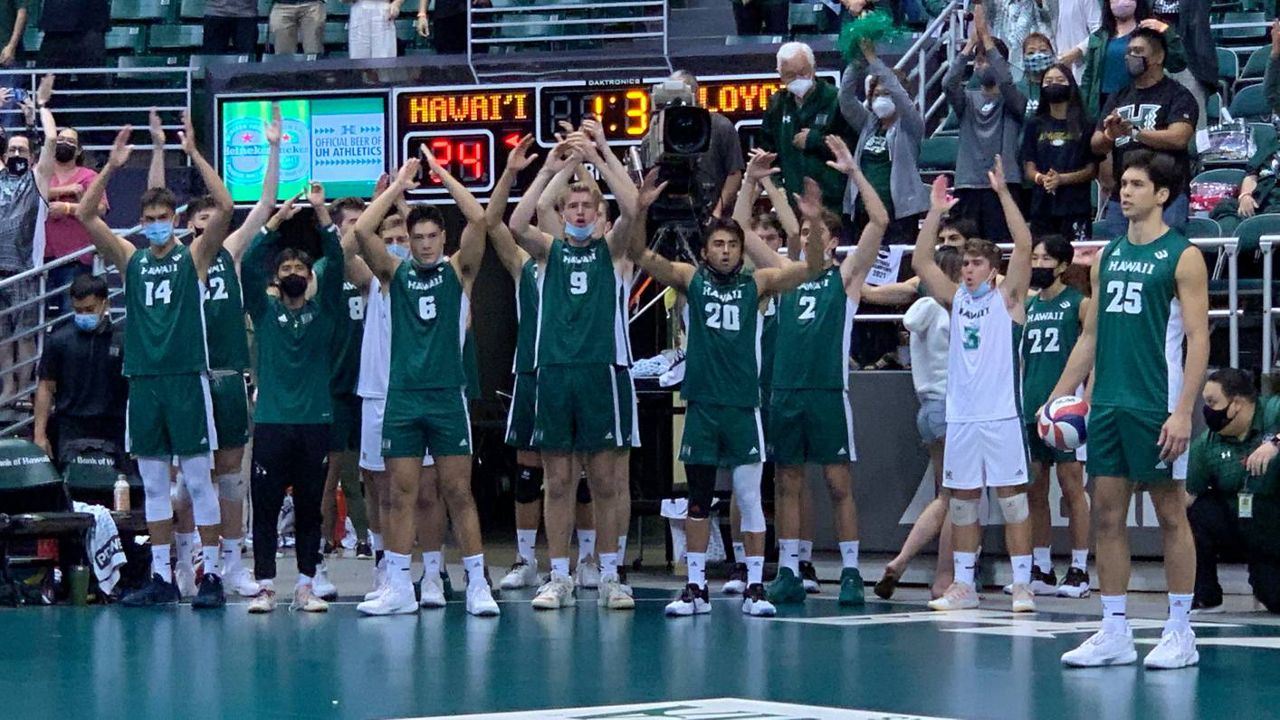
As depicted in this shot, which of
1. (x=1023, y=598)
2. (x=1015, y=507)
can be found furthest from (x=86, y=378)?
(x=1023, y=598)

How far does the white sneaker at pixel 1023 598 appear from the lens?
35.6 ft

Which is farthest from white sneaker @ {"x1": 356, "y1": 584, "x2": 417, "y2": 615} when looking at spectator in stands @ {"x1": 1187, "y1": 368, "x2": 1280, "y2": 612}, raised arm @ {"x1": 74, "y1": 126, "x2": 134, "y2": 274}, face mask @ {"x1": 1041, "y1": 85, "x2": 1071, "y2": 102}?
face mask @ {"x1": 1041, "y1": 85, "x2": 1071, "y2": 102}

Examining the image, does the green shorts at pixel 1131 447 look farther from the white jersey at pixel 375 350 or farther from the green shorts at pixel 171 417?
the green shorts at pixel 171 417

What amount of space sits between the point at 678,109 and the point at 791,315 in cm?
133

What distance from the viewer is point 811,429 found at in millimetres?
11469

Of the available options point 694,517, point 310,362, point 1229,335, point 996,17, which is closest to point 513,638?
point 694,517

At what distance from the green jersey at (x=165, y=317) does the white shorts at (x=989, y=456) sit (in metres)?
4.13

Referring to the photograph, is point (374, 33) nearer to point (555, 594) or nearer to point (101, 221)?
point (101, 221)

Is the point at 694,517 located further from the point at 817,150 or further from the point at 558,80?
the point at 558,80

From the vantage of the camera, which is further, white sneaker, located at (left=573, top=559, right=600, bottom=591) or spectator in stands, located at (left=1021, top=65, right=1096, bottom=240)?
spectator in stands, located at (left=1021, top=65, right=1096, bottom=240)

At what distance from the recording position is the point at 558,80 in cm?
1606

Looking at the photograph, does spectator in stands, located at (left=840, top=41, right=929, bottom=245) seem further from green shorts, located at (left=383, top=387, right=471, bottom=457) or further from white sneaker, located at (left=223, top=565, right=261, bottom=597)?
white sneaker, located at (left=223, top=565, right=261, bottom=597)

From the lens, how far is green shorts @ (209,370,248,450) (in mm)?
11461

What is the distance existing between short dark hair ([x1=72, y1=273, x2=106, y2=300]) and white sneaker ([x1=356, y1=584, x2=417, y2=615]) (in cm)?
326
